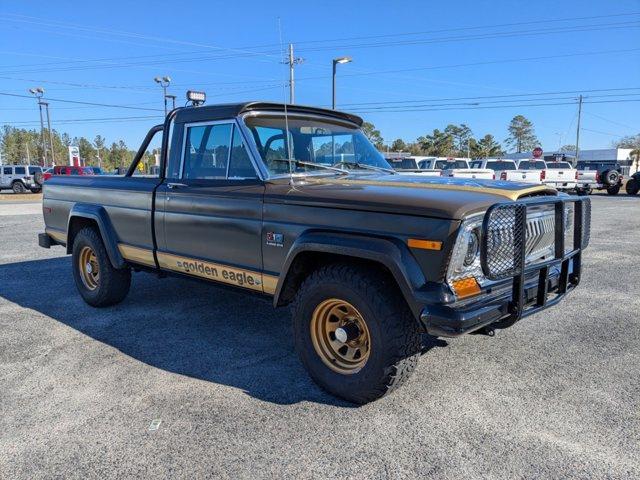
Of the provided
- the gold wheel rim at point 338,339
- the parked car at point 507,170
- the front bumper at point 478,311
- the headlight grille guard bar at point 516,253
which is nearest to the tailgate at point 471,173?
the parked car at point 507,170

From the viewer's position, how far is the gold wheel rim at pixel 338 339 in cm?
323

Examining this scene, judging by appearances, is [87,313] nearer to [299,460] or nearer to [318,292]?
[318,292]

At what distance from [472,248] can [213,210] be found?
2092 millimetres

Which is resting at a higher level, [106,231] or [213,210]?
[213,210]

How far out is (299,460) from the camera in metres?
2.62

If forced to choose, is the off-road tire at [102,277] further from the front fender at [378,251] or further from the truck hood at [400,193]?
the front fender at [378,251]

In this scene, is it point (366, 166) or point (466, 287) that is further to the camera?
point (366, 166)

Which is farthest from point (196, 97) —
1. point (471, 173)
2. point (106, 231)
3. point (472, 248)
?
point (471, 173)

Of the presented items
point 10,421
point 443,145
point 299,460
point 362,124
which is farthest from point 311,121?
point 443,145

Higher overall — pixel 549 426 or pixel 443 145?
pixel 443 145

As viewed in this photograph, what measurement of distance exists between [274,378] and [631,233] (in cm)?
1044

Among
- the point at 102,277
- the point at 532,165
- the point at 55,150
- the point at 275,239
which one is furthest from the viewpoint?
the point at 55,150

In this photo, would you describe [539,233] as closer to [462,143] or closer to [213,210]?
[213,210]

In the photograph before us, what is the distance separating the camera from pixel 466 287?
2.86 metres
